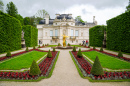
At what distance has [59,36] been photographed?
3759 centimetres

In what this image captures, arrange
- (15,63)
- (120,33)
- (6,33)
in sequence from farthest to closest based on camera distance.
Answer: (120,33) < (6,33) < (15,63)

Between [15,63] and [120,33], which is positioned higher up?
[120,33]

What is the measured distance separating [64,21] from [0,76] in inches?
1374

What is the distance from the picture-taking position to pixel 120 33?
13336 mm

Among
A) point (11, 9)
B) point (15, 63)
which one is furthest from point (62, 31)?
point (15, 63)

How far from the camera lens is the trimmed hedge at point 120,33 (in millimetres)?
12000

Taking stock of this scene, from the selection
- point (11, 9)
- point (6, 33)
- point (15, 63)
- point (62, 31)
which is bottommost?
point (15, 63)

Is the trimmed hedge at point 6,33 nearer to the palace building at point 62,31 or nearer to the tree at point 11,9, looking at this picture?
the palace building at point 62,31

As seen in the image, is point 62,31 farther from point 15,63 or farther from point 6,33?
point 15,63

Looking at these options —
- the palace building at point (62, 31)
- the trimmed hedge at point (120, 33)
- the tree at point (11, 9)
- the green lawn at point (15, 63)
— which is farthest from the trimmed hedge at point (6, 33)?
the tree at point (11, 9)

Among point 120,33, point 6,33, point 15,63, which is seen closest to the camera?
point 15,63

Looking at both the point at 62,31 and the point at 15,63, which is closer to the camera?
the point at 15,63

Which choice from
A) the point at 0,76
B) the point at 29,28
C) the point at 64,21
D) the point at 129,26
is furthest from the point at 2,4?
the point at 129,26

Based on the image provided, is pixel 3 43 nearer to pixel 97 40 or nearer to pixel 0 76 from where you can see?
pixel 0 76
